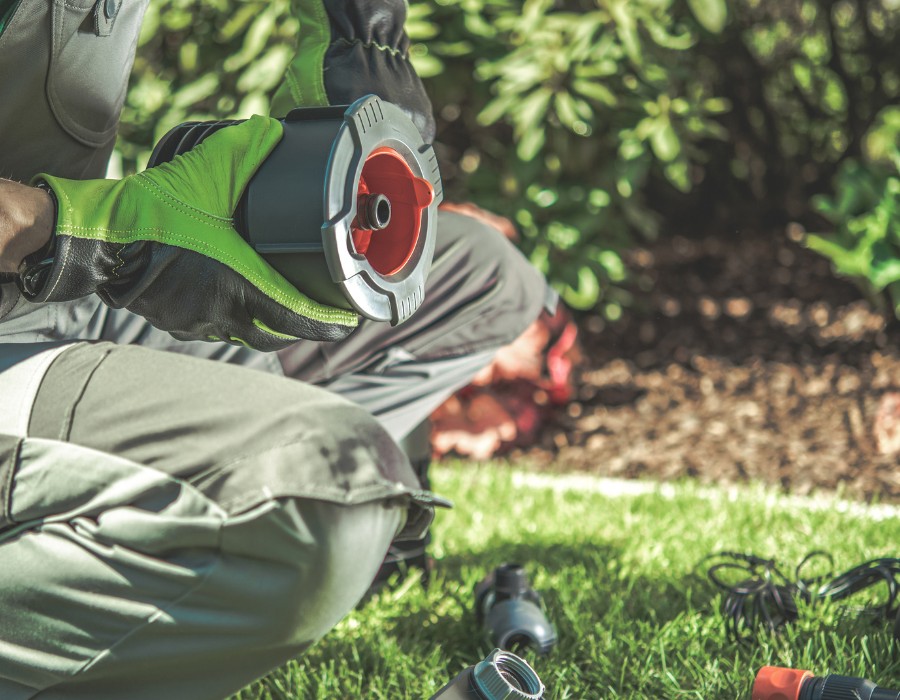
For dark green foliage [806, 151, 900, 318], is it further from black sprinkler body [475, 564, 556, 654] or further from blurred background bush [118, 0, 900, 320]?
black sprinkler body [475, 564, 556, 654]

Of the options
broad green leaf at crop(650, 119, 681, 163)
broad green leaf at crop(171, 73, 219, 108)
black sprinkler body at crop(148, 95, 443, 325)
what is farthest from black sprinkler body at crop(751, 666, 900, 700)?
broad green leaf at crop(171, 73, 219, 108)

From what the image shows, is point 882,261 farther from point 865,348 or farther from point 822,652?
point 822,652

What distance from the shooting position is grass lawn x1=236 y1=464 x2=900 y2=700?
5.09 ft

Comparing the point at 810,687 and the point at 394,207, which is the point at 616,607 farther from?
the point at 394,207

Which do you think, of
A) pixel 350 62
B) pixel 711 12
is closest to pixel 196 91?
pixel 711 12

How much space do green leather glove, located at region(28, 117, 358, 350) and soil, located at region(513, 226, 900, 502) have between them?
2095 mm

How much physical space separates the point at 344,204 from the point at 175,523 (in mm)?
395

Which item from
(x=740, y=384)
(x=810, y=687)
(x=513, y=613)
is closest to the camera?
(x=810, y=687)

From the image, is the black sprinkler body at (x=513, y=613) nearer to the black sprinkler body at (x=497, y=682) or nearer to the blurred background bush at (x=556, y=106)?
the black sprinkler body at (x=497, y=682)

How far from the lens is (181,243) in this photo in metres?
1.13

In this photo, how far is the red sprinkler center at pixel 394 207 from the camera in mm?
1222

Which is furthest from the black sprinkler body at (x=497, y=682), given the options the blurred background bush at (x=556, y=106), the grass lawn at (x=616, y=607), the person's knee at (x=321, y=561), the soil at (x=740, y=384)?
the blurred background bush at (x=556, y=106)

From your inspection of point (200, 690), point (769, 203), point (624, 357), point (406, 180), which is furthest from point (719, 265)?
point (200, 690)

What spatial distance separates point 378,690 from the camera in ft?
5.08
